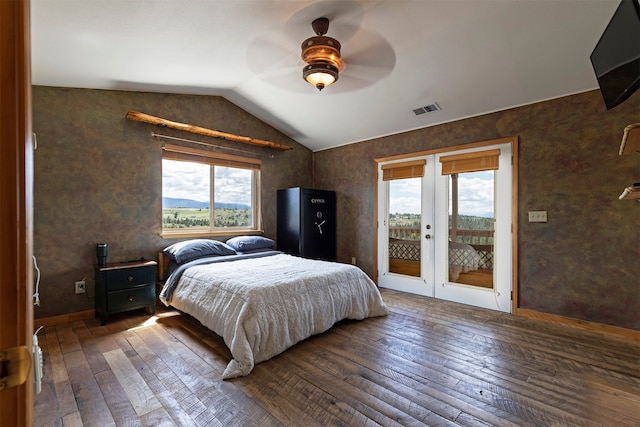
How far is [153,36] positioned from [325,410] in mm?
A: 3015

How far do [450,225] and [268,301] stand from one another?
2.67 meters

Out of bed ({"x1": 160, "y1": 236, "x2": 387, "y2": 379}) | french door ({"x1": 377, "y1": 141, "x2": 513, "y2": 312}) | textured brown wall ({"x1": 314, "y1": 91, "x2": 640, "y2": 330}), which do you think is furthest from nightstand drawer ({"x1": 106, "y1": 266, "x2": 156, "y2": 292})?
textured brown wall ({"x1": 314, "y1": 91, "x2": 640, "y2": 330})

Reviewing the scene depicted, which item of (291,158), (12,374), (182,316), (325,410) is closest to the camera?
(12,374)

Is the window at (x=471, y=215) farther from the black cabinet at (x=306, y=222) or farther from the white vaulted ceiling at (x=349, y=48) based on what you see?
the black cabinet at (x=306, y=222)

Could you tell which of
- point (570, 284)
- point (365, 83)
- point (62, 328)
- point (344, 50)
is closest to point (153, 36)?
point (344, 50)

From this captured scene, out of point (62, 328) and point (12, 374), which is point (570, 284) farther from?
point (62, 328)

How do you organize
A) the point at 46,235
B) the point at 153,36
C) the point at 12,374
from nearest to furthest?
the point at 12,374 → the point at 153,36 → the point at 46,235

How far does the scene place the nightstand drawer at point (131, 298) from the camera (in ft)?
9.94

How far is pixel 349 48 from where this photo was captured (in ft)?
9.04

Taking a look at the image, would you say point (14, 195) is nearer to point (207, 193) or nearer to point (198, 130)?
point (198, 130)

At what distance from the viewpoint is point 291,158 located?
5.18 m

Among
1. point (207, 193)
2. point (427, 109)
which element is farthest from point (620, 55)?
point (207, 193)

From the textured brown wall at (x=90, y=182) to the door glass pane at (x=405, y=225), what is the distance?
2.97 metres

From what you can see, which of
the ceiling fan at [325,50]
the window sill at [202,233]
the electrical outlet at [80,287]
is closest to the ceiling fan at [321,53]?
the ceiling fan at [325,50]
